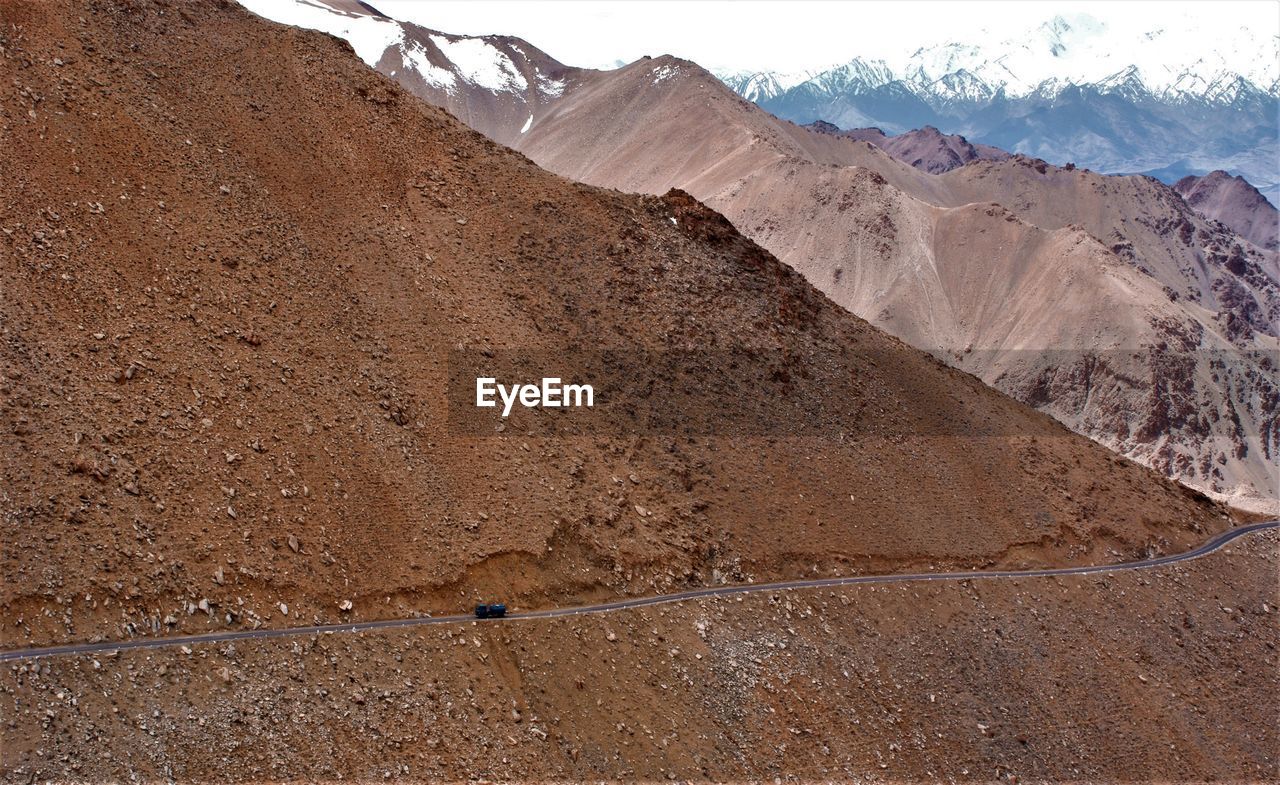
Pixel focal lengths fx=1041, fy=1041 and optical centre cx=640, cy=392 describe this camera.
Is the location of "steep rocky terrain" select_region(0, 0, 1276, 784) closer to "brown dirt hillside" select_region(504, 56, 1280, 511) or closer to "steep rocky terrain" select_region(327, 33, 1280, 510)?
"steep rocky terrain" select_region(327, 33, 1280, 510)

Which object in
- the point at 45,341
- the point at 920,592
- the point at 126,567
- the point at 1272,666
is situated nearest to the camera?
the point at 126,567

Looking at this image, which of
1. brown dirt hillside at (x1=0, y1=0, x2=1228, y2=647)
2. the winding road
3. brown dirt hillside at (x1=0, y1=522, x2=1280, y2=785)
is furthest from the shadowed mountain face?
brown dirt hillside at (x1=0, y1=0, x2=1228, y2=647)

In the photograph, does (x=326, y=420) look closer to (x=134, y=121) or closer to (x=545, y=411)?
(x=545, y=411)

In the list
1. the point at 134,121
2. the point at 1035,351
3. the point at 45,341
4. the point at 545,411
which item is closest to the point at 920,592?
the point at 545,411

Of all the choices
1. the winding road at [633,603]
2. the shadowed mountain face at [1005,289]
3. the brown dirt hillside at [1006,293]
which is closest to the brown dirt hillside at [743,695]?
the winding road at [633,603]

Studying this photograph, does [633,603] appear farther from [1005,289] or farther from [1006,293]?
[1005,289]

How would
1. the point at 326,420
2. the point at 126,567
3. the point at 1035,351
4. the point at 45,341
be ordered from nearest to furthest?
the point at 126,567 < the point at 45,341 < the point at 326,420 < the point at 1035,351

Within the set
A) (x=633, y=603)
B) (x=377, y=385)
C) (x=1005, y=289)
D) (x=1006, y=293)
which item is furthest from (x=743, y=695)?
(x=1005, y=289)
